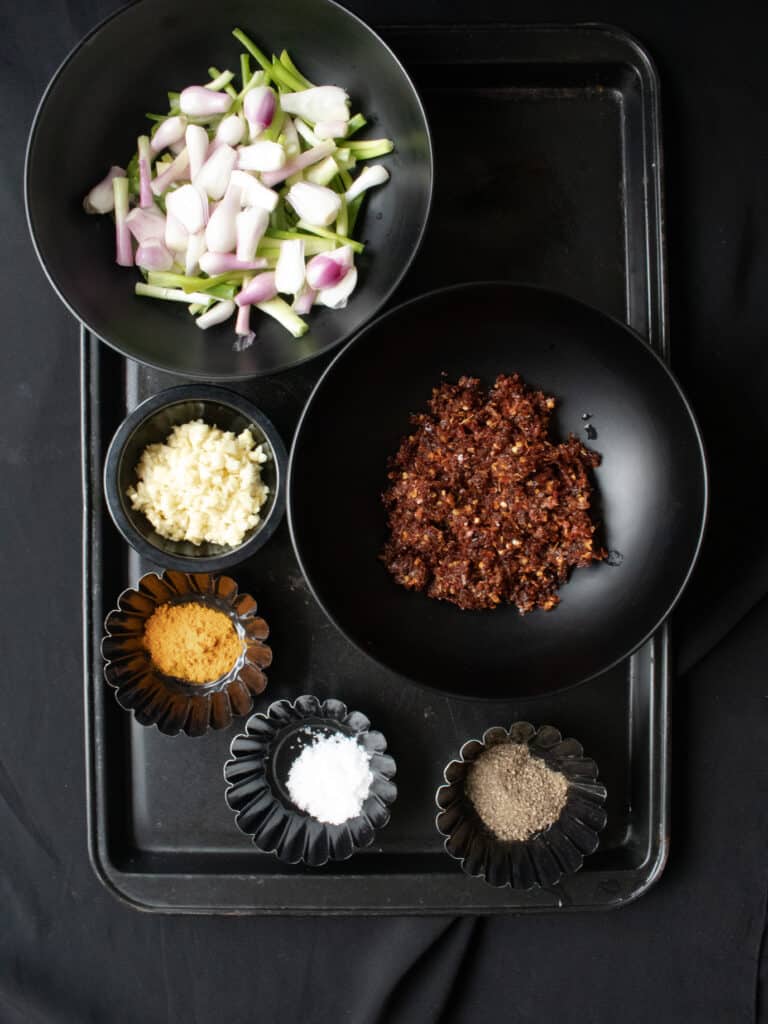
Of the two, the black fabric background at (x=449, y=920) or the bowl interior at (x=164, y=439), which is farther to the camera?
the black fabric background at (x=449, y=920)

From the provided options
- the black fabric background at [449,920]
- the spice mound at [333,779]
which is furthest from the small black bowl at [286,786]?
the black fabric background at [449,920]

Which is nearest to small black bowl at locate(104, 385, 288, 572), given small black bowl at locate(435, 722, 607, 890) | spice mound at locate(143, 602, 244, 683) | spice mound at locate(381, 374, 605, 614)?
spice mound at locate(143, 602, 244, 683)

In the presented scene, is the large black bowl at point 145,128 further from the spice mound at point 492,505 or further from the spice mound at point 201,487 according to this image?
the spice mound at point 492,505

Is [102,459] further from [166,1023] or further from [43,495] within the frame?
[166,1023]

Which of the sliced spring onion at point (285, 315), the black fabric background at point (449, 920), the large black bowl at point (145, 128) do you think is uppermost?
the large black bowl at point (145, 128)

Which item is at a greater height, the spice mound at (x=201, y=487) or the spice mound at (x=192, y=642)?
the spice mound at (x=201, y=487)

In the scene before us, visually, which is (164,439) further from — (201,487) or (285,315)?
(285,315)
